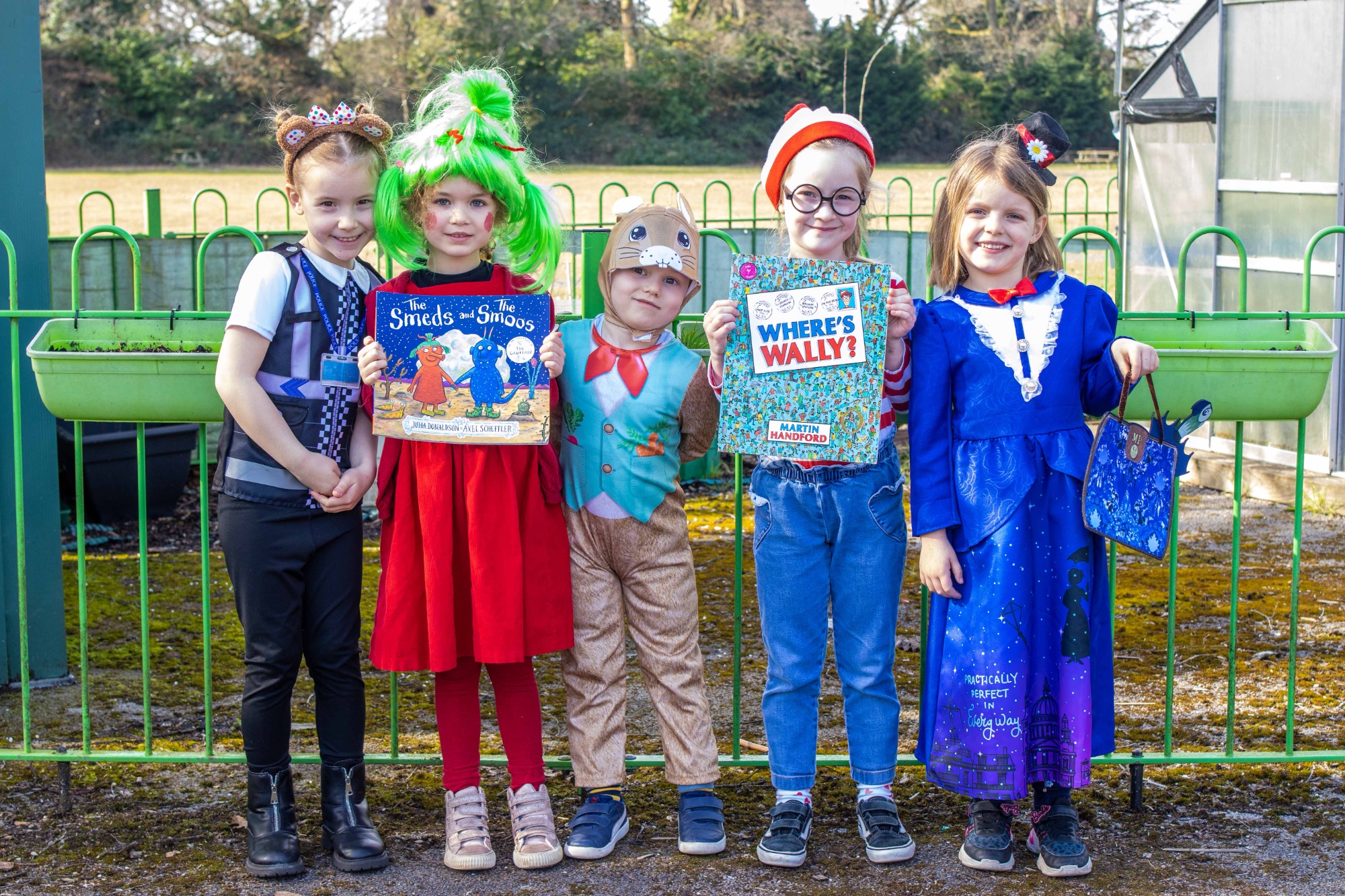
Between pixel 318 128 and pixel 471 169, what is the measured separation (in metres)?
0.35

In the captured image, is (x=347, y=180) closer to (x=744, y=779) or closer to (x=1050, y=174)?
(x=1050, y=174)

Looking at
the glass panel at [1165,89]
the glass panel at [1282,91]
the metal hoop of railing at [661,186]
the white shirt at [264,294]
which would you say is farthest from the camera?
the glass panel at [1165,89]

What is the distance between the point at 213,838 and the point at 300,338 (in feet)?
4.00

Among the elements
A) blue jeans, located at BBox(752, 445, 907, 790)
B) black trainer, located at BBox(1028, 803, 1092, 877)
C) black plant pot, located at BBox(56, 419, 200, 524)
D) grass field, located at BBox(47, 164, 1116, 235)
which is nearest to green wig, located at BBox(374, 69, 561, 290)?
blue jeans, located at BBox(752, 445, 907, 790)

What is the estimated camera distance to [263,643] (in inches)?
111

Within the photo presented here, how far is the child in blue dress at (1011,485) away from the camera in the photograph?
276 centimetres

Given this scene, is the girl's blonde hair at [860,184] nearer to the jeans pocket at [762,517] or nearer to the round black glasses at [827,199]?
the round black glasses at [827,199]

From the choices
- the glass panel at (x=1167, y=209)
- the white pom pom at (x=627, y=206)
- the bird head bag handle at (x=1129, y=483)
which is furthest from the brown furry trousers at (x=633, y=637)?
the glass panel at (x=1167, y=209)

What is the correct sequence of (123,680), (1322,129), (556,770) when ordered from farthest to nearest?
(1322,129), (123,680), (556,770)

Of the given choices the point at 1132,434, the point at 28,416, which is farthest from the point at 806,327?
the point at 28,416

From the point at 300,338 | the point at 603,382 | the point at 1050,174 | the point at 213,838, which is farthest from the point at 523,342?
the point at 213,838

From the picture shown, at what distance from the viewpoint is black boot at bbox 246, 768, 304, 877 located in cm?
286

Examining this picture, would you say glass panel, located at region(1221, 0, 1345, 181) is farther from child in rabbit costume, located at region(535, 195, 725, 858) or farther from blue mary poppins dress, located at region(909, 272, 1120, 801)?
child in rabbit costume, located at region(535, 195, 725, 858)

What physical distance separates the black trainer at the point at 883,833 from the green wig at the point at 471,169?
A: 54.9 inches
